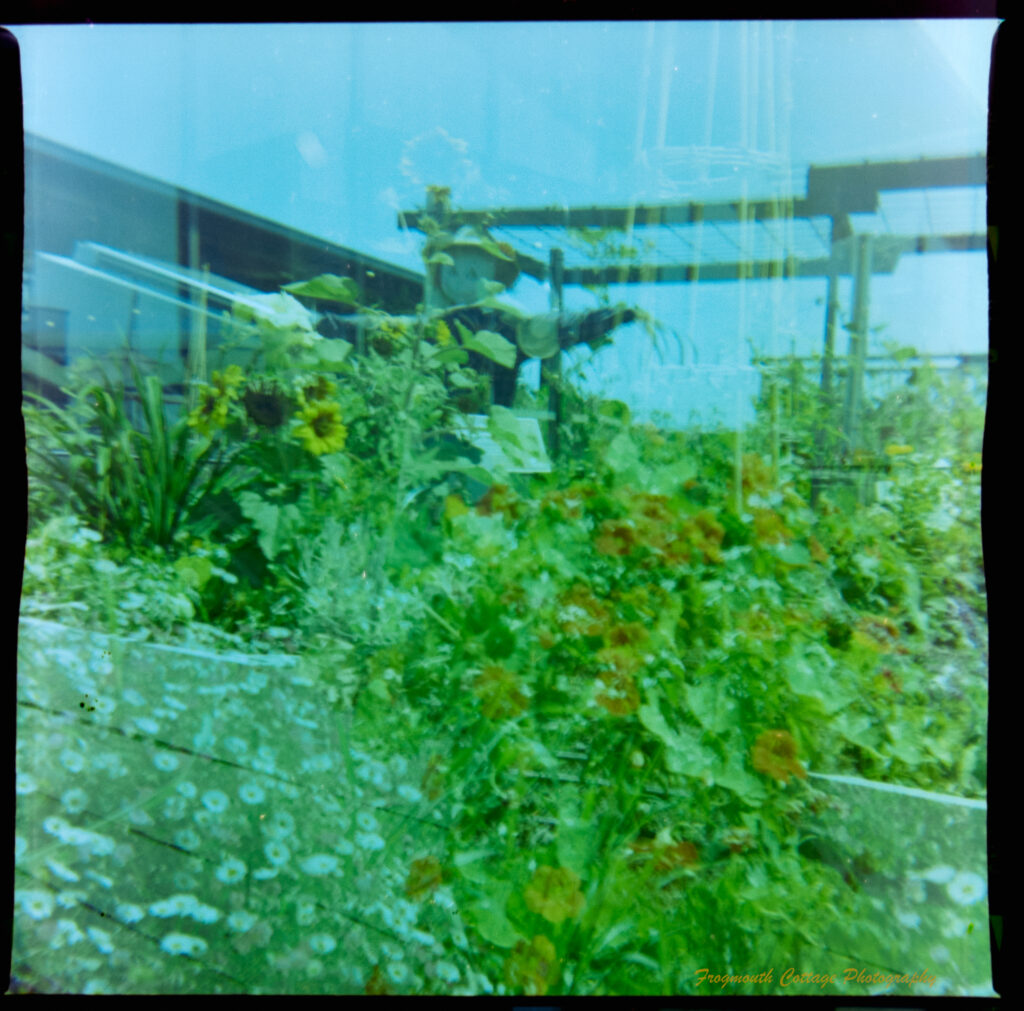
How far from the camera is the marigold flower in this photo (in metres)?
1.57

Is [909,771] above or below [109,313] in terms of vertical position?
below

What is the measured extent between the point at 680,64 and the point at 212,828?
1754 mm

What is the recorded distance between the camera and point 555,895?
1.57 m

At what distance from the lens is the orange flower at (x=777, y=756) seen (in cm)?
155

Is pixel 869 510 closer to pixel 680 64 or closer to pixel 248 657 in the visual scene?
pixel 680 64

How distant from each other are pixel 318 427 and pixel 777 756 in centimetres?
Answer: 110

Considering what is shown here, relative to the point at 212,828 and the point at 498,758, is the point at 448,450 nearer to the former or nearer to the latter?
the point at 498,758

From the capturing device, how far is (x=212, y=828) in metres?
1.62

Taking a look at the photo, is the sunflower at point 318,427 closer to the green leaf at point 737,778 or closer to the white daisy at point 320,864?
the white daisy at point 320,864

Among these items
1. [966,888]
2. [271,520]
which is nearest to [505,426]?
[271,520]

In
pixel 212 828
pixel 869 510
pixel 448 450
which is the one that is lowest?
pixel 212 828

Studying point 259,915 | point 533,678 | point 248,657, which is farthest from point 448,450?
point 259,915

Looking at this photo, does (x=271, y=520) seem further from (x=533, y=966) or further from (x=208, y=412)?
(x=533, y=966)

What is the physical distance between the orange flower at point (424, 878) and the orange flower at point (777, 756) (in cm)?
65
